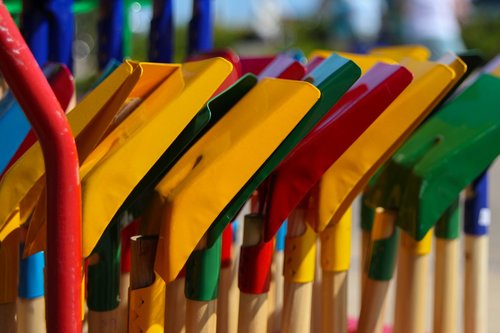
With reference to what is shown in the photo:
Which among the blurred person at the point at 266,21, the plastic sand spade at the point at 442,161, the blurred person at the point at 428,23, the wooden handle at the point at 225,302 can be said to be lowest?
the wooden handle at the point at 225,302

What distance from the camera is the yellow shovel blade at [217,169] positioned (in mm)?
778

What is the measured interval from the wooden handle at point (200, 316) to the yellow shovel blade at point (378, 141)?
14 centimetres

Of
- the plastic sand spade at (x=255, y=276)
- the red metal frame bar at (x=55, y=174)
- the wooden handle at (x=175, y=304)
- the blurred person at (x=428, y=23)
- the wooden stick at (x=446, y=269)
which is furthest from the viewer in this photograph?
the blurred person at (x=428, y=23)

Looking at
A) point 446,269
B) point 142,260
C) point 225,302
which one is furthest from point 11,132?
point 446,269

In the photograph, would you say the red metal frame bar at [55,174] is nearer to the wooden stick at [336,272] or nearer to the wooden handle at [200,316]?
the wooden handle at [200,316]

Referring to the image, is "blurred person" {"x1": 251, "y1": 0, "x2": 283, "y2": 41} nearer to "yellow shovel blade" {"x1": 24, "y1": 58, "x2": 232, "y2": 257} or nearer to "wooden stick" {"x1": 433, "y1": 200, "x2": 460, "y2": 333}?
"wooden stick" {"x1": 433, "y1": 200, "x2": 460, "y2": 333}

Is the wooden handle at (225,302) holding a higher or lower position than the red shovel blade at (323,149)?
lower

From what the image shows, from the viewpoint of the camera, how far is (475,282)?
1212mm

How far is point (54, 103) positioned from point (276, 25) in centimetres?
1061

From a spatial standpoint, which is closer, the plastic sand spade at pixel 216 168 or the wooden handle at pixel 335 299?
the plastic sand spade at pixel 216 168

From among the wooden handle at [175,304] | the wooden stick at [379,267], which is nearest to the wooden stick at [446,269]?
the wooden stick at [379,267]

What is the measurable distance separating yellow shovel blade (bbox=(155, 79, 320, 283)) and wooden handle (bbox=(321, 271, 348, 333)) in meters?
0.26

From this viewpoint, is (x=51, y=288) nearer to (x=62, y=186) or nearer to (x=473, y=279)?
(x=62, y=186)

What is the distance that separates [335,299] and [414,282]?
5.0 inches
